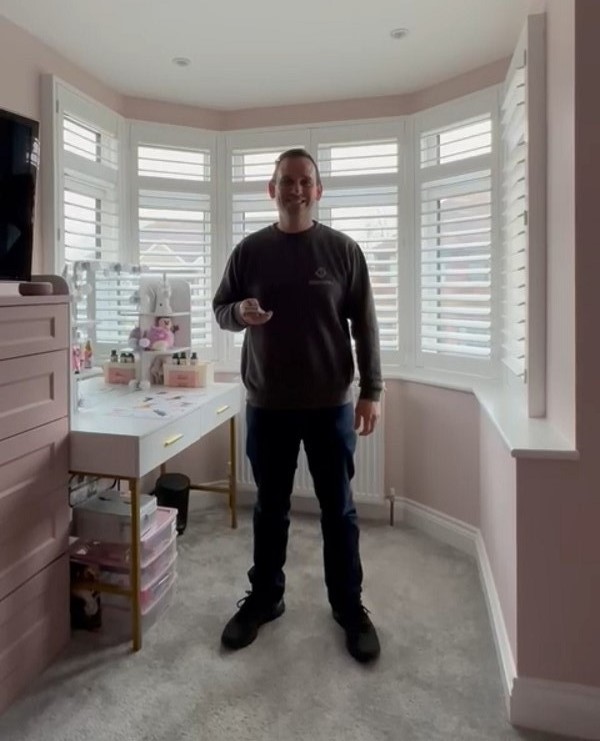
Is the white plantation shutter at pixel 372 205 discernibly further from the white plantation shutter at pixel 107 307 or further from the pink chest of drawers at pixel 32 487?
the pink chest of drawers at pixel 32 487

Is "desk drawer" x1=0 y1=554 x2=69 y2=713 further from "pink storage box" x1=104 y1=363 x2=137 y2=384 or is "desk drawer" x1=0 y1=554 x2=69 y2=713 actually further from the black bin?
"pink storage box" x1=104 y1=363 x2=137 y2=384

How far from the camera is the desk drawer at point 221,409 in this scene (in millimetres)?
2596

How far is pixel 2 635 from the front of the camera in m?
1.70

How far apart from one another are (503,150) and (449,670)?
2147 mm

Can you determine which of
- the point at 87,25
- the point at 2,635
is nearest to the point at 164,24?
the point at 87,25

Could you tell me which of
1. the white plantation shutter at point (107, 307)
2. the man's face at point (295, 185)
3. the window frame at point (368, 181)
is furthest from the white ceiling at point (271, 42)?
the white plantation shutter at point (107, 307)

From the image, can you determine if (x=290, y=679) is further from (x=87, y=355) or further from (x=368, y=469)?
(x=87, y=355)

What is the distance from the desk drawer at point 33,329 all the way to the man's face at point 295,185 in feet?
2.68

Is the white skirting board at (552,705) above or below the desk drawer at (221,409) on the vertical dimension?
below

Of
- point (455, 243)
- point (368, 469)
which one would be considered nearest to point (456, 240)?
point (455, 243)

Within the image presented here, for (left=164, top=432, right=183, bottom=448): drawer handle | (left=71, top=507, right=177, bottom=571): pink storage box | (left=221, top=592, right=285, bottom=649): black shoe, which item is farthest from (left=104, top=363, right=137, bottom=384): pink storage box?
(left=221, top=592, right=285, bottom=649): black shoe

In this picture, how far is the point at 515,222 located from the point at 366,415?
3.18 feet

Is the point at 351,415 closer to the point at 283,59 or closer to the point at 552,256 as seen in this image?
the point at 552,256

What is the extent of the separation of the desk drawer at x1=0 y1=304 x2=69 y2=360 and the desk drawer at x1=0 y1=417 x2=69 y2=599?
10.2 inches
